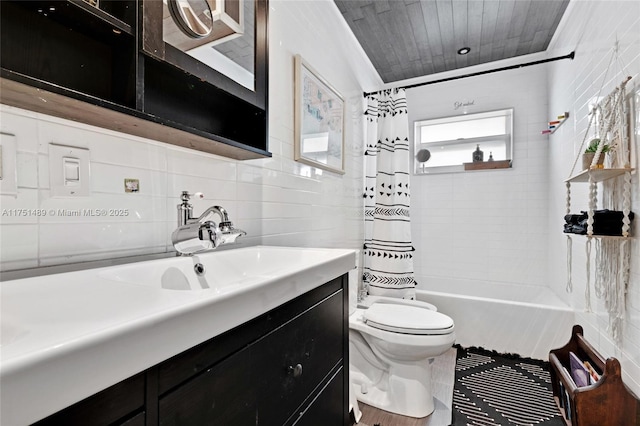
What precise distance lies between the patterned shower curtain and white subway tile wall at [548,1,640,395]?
1046 millimetres

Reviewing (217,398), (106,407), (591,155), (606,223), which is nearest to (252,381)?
(217,398)

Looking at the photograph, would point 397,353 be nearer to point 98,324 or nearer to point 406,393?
point 406,393

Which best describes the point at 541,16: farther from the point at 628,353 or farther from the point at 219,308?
the point at 219,308

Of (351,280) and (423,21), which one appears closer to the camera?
(351,280)

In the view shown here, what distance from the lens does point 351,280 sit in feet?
6.48

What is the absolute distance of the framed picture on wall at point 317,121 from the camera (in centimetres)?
167

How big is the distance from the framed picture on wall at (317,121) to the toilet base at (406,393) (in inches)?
48.6

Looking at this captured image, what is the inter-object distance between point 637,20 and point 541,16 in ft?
3.35

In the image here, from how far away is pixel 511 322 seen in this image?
229 centimetres

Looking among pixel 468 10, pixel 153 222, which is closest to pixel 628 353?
pixel 153 222

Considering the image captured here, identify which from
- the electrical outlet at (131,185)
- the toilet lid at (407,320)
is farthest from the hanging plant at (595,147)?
the electrical outlet at (131,185)

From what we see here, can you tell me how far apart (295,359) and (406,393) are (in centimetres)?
123

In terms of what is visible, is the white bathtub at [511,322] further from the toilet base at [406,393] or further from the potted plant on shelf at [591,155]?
the potted plant on shelf at [591,155]

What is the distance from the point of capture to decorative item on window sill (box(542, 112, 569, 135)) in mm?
2217
